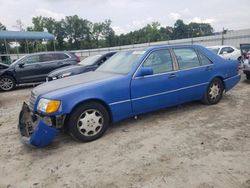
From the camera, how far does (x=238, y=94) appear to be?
290 inches

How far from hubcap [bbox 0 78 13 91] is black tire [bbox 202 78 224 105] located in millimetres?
8736

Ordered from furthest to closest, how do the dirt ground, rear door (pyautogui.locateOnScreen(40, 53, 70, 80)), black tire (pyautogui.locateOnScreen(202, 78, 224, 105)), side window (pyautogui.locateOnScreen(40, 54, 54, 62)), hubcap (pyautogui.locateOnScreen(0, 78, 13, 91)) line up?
side window (pyautogui.locateOnScreen(40, 54, 54, 62)) → rear door (pyautogui.locateOnScreen(40, 53, 70, 80)) → hubcap (pyautogui.locateOnScreen(0, 78, 13, 91)) → black tire (pyautogui.locateOnScreen(202, 78, 224, 105)) → the dirt ground

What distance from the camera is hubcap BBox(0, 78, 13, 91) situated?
1125 cm

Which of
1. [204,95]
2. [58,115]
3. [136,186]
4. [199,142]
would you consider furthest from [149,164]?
[204,95]

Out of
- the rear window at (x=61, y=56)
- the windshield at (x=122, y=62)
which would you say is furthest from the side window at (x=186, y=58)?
the rear window at (x=61, y=56)

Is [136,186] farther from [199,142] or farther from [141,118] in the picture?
[141,118]

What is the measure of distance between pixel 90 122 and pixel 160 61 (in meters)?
2.00

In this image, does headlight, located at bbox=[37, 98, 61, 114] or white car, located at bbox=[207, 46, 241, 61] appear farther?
white car, located at bbox=[207, 46, 241, 61]

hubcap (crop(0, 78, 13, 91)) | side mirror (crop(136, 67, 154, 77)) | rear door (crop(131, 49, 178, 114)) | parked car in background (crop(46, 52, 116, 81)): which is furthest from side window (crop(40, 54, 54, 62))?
side mirror (crop(136, 67, 154, 77))

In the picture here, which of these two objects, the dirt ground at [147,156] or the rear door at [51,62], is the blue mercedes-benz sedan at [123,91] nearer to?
the dirt ground at [147,156]

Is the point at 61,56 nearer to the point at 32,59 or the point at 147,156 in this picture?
the point at 32,59

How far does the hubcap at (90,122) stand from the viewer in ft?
14.1

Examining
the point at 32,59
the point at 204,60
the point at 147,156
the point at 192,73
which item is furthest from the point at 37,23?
the point at 147,156

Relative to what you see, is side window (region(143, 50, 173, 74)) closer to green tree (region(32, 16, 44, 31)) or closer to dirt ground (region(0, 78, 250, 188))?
dirt ground (region(0, 78, 250, 188))
